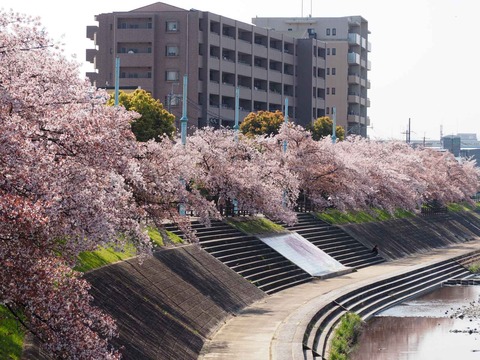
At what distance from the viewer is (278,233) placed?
53.8m

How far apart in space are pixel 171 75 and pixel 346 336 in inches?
2525

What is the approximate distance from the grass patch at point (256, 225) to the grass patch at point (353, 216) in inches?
459

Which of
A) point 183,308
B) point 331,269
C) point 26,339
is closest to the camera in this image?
point 26,339

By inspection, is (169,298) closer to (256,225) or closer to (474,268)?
(256,225)

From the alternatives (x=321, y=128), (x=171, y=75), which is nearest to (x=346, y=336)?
(x=171, y=75)

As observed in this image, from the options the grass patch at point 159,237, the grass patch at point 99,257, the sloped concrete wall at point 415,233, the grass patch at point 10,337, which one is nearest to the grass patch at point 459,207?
the sloped concrete wall at point 415,233

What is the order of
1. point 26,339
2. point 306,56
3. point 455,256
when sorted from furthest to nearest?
point 306,56, point 455,256, point 26,339

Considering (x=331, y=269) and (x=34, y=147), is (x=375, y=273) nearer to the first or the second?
(x=331, y=269)

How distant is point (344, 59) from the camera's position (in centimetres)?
13675

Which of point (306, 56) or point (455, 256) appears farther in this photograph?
point (306, 56)

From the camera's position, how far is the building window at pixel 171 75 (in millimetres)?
97312

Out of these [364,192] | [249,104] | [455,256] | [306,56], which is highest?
[306,56]

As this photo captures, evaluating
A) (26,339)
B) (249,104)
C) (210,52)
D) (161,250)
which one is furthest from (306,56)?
(26,339)

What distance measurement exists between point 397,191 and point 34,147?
64948 millimetres
